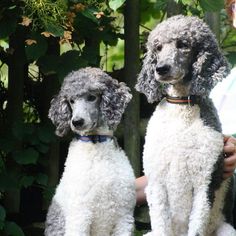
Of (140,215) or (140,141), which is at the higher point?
(140,141)

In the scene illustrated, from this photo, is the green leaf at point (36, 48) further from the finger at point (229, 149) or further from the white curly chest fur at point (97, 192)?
the finger at point (229, 149)

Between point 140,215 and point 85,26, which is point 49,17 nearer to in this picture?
point 85,26

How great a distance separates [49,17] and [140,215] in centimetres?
113

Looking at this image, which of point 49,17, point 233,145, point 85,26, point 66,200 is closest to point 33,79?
point 85,26

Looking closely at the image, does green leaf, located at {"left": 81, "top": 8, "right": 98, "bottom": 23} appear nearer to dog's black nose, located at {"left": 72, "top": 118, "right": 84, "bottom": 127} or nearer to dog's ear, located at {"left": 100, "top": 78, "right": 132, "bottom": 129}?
dog's ear, located at {"left": 100, "top": 78, "right": 132, "bottom": 129}

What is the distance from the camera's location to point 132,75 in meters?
3.68

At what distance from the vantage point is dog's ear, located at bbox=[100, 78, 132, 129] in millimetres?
2699

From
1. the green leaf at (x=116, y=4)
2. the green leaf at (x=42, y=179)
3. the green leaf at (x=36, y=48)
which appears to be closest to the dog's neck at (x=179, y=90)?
the green leaf at (x=116, y=4)

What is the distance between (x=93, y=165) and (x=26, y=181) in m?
0.93

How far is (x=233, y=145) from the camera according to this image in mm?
2631

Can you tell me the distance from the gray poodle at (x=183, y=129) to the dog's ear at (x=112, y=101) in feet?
0.60

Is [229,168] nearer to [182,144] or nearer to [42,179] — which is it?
[182,144]

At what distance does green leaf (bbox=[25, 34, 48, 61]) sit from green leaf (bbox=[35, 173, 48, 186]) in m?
0.64

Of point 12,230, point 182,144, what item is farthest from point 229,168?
point 12,230
